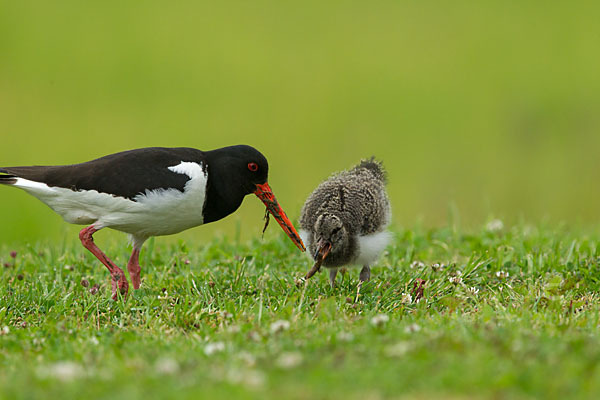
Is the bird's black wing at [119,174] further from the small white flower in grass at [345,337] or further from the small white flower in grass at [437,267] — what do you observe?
the small white flower in grass at [345,337]

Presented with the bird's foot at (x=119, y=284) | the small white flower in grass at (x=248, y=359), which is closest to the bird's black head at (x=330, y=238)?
the bird's foot at (x=119, y=284)

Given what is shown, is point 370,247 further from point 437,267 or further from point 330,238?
point 437,267

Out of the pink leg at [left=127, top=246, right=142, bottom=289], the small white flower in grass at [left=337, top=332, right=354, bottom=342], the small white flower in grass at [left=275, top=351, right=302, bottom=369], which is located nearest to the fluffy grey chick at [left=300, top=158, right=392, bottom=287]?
the pink leg at [left=127, top=246, right=142, bottom=289]

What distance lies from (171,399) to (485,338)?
194 cm

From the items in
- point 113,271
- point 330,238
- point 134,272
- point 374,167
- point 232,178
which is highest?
point 232,178

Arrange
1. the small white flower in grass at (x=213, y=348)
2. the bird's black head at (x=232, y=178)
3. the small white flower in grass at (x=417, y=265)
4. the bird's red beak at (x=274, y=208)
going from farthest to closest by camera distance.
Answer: the small white flower in grass at (x=417, y=265)
the bird's red beak at (x=274, y=208)
the bird's black head at (x=232, y=178)
the small white flower in grass at (x=213, y=348)

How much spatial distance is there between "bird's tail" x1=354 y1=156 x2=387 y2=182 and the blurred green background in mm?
6214

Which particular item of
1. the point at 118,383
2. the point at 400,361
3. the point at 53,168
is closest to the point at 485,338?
the point at 400,361

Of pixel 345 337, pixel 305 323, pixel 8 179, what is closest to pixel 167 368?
pixel 345 337

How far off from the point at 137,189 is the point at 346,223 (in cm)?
183

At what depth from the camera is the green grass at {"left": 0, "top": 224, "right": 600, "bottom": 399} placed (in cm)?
379

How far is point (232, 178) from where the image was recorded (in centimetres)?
708

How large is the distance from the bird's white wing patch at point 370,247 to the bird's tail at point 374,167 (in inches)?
45.3

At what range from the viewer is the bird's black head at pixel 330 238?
648 cm
